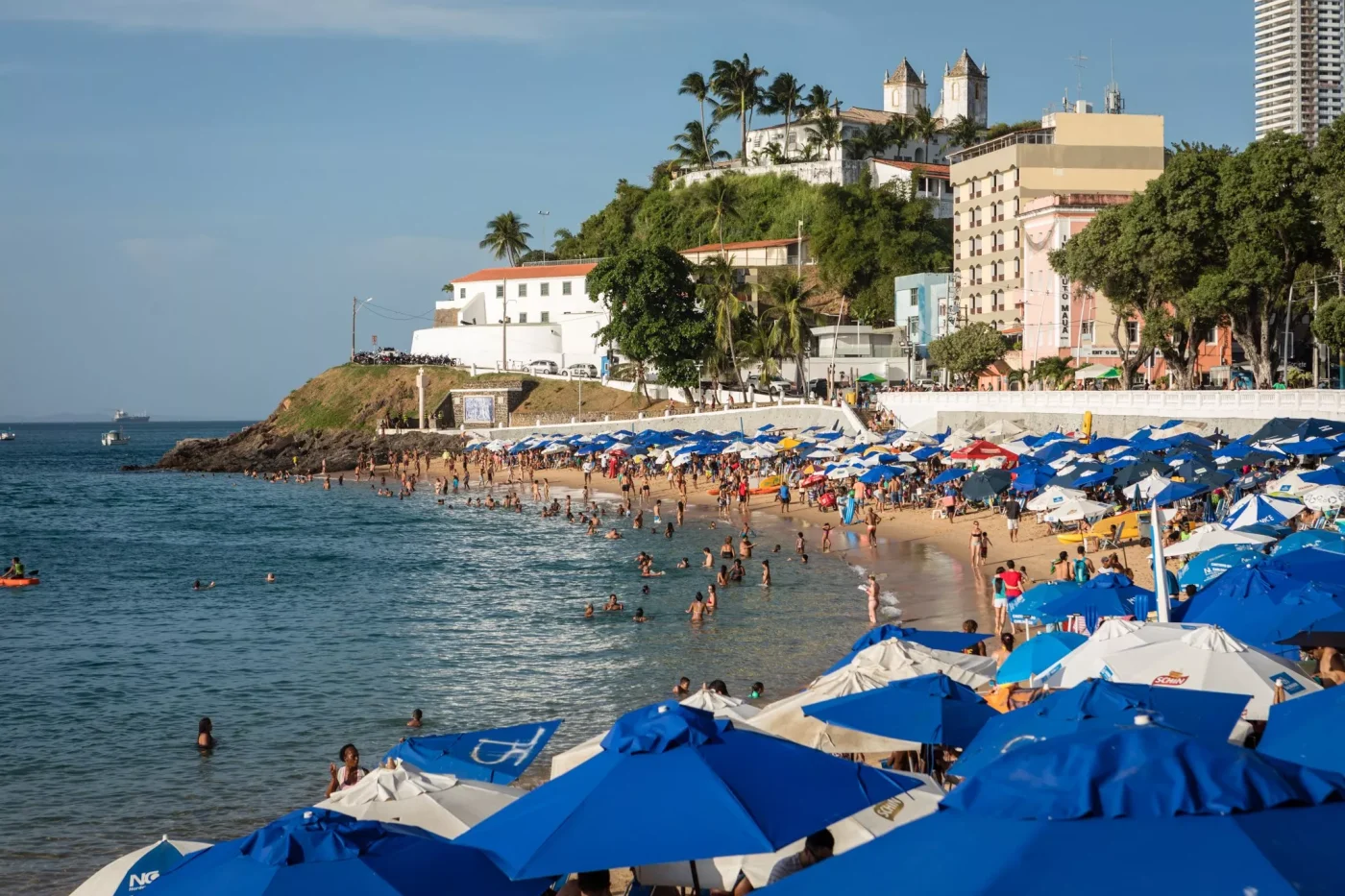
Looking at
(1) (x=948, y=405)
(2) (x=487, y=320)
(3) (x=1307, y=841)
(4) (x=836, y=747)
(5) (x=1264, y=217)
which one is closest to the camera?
(3) (x=1307, y=841)

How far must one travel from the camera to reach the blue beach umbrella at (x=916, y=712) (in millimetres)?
10664

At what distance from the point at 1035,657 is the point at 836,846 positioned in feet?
18.0

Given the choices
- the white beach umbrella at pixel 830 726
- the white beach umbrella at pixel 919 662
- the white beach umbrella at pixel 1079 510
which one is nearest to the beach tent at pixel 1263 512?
the white beach umbrella at pixel 1079 510

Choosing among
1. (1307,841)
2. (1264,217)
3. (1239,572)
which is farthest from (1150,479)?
(1307,841)

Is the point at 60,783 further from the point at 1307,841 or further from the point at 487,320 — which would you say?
the point at 487,320

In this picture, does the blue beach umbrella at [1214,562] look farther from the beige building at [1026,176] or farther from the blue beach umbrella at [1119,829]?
the beige building at [1026,176]

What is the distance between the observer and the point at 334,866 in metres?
6.79

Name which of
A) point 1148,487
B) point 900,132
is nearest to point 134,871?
point 1148,487

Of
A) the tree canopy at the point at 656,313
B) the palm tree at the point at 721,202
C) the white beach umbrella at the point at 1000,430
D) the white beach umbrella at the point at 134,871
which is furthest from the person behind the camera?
the palm tree at the point at 721,202

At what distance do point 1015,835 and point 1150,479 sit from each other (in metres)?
27.6

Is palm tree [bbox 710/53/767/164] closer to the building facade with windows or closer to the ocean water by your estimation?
A: the building facade with windows

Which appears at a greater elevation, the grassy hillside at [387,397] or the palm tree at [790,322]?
the palm tree at [790,322]

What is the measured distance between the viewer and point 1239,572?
1409 cm

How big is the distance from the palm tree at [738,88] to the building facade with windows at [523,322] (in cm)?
1931
